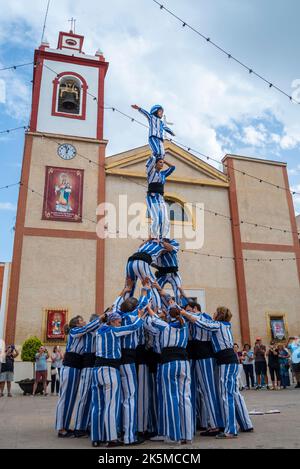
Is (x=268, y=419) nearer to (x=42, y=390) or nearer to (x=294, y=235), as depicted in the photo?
(x=42, y=390)

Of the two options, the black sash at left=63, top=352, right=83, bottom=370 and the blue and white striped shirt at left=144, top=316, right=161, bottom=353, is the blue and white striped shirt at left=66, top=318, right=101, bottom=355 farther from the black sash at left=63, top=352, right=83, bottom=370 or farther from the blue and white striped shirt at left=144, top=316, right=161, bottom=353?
the blue and white striped shirt at left=144, top=316, right=161, bottom=353

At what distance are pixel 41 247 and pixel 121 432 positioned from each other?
1283cm

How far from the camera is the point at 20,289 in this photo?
1656 cm

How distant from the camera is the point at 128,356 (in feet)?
18.0

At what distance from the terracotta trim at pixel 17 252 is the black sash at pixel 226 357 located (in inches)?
478

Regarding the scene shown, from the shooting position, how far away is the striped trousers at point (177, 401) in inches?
204

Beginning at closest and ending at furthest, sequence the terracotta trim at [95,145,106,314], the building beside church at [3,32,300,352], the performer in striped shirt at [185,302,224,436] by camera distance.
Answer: the performer in striped shirt at [185,302,224,436]
the building beside church at [3,32,300,352]
the terracotta trim at [95,145,106,314]

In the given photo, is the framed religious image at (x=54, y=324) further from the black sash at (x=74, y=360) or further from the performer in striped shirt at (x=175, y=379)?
the performer in striped shirt at (x=175, y=379)

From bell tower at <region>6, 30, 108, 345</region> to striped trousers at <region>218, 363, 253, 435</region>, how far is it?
38.7 feet

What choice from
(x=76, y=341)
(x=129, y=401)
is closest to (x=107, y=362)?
(x=129, y=401)

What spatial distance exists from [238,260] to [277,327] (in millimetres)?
3589

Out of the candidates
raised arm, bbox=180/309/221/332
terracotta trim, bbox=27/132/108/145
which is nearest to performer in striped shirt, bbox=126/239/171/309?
raised arm, bbox=180/309/221/332

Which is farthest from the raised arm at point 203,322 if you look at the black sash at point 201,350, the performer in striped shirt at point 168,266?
the performer in striped shirt at point 168,266

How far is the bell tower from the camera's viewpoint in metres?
16.7
